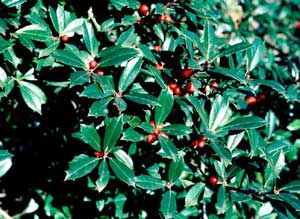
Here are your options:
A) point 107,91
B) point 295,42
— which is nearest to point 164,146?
point 107,91

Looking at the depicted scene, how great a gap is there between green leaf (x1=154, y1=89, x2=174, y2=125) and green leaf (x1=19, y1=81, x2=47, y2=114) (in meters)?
0.46

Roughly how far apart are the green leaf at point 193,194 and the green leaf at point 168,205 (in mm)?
74

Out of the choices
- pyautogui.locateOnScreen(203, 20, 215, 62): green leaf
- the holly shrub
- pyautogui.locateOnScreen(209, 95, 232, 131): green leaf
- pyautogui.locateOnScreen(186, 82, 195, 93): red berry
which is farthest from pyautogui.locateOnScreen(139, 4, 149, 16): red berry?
pyautogui.locateOnScreen(209, 95, 232, 131): green leaf

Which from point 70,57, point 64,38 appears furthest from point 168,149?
point 64,38

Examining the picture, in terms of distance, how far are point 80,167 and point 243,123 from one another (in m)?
0.57

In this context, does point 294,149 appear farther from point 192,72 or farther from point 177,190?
point 192,72

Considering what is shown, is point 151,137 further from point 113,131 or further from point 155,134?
point 113,131

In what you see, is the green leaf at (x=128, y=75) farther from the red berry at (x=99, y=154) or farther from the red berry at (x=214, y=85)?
the red berry at (x=214, y=85)

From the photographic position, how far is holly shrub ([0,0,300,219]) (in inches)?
51.1

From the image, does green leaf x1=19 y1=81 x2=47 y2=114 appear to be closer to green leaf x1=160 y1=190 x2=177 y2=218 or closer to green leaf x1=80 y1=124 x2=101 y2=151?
green leaf x1=80 y1=124 x2=101 y2=151

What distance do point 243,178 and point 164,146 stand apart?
18.9 inches

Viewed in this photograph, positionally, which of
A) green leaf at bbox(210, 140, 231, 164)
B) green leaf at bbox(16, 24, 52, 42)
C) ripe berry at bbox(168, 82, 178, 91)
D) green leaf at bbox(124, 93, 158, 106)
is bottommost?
green leaf at bbox(210, 140, 231, 164)

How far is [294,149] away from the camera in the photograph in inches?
82.7

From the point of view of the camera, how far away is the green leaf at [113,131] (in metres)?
1.27
